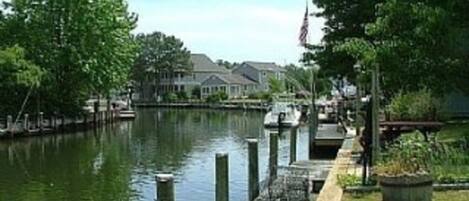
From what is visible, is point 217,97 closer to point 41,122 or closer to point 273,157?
point 41,122

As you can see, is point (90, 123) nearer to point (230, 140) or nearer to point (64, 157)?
point (230, 140)

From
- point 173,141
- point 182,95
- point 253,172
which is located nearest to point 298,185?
point 253,172

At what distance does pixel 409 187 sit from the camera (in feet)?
37.1

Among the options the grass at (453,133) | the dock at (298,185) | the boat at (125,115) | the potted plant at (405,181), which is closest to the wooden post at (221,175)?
the dock at (298,185)

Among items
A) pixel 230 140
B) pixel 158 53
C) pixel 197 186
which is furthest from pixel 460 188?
pixel 158 53

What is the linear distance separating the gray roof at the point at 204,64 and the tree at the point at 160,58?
3790mm

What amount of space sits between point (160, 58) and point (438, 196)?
417ft

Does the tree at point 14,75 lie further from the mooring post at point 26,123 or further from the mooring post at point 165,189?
the mooring post at point 165,189

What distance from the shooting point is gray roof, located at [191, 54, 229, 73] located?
5611 inches

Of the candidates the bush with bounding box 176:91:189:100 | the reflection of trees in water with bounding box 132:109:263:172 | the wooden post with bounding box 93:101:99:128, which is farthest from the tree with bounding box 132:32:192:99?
the reflection of trees in water with bounding box 132:109:263:172

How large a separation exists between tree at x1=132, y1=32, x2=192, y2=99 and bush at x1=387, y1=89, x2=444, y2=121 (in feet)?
368

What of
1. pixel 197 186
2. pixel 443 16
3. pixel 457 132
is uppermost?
pixel 443 16

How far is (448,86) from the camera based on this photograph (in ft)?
62.2

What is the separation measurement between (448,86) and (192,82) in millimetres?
120879
